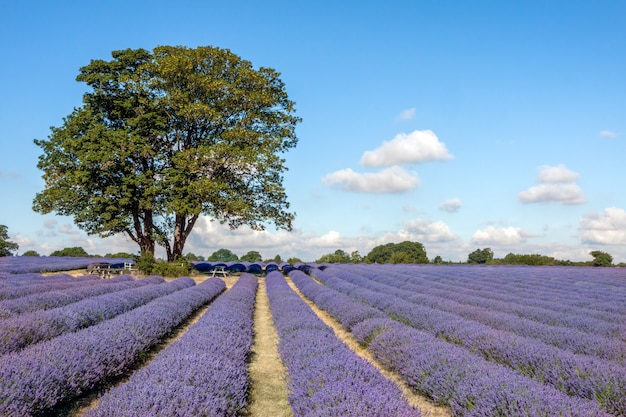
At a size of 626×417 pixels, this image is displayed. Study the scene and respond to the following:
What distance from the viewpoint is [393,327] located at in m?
7.11

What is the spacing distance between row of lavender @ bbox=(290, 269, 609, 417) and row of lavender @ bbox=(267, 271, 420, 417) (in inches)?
29.4

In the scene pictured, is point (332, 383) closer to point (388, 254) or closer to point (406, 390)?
A: point (406, 390)

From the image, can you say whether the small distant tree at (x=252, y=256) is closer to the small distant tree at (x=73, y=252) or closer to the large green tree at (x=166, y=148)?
the small distant tree at (x=73, y=252)

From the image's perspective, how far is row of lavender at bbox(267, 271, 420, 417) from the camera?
330cm

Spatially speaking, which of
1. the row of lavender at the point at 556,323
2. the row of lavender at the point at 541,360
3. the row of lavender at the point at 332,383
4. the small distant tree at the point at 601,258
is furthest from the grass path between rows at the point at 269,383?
the small distant tree at the point at 601,258

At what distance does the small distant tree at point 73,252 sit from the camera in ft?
137

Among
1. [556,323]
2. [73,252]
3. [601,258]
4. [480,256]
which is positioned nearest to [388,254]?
[480,256]

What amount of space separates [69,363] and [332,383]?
2761mm

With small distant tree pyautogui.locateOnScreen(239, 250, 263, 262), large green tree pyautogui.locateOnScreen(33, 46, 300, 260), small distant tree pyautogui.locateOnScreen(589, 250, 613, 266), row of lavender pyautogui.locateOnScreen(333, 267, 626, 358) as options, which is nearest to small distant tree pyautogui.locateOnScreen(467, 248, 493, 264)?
small distant tree pyautogui.locateOnScreen(589, 250, 613, 266)

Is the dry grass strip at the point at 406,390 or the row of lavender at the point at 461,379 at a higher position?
the row of lavender at the point at 461,379

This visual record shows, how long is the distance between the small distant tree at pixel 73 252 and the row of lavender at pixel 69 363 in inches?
1561

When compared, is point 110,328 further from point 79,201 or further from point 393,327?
point 79,201

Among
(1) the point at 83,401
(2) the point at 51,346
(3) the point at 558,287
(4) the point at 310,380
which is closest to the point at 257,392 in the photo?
(4) the point at 310,380

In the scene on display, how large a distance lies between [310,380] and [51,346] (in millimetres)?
2960
